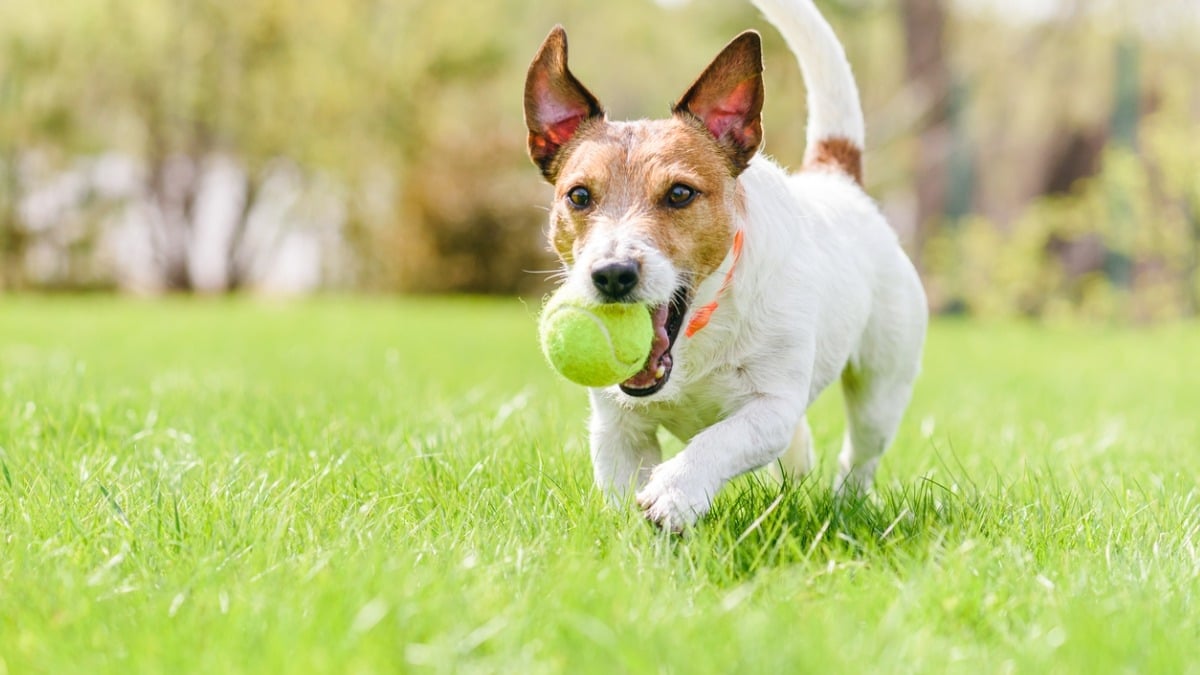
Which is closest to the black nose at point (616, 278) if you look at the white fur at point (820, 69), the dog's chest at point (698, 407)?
the dog's chest at point (698, 407)

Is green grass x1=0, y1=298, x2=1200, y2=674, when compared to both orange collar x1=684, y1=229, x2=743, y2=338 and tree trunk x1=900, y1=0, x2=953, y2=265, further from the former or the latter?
tree trunk x1=900, y1=0, x2=953, y2=265

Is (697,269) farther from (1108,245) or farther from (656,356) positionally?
(1108,245)

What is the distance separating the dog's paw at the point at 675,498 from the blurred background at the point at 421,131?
15489 mm

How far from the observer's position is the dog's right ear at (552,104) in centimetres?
351

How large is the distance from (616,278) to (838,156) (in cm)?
203

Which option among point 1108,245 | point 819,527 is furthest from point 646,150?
point 1108,245

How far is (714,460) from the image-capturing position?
3.04m

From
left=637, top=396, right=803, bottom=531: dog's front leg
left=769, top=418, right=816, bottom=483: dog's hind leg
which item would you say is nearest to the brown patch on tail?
left=769, top=418, right=816, bottom=483: dog's hind leg

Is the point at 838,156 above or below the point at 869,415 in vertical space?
above

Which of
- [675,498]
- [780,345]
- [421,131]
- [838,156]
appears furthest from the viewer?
[421,131]

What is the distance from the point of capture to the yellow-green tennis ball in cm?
294

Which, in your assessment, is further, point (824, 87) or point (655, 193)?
point (824, 87)

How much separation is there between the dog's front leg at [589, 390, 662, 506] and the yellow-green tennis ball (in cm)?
44

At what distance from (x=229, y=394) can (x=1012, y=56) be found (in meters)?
16.0
